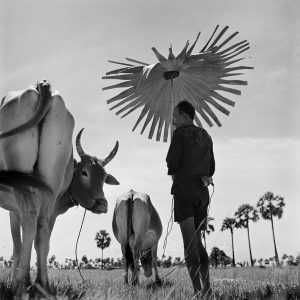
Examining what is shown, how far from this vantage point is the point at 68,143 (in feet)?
16.1

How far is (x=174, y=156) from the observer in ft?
15.5

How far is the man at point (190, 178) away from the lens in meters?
4.60

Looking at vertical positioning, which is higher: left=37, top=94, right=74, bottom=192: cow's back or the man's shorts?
left=37, top=94, right=74, bottom=192: cow's back

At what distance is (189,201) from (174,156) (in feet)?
1.75

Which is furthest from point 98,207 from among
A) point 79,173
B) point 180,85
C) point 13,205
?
point 180,85

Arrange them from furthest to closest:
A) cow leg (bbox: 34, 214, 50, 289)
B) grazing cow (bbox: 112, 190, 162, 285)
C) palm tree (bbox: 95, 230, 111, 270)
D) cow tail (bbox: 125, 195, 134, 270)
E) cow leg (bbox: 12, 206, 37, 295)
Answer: palm tree (bbox: 95, 230, 111, 270), grazing cow (bbox: 112, 190, 162, 285), cow tail (bbox: 125, 195, 134, 270), cow leg (bbox: 34, 214, 50, 289), cow leg (bbox: 12, 206, 37, 295)

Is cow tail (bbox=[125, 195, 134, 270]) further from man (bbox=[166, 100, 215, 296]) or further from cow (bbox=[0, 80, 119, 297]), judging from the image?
man (bbox=[166, 100, 215, 296])

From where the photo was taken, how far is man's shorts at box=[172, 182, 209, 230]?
15.2ft

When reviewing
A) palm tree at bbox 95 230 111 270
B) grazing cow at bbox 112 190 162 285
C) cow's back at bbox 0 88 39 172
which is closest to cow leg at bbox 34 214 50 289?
cow's back at bbox 0 88 39 172

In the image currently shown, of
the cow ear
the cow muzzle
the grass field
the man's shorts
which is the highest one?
the cow ear

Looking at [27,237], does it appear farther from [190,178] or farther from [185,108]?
[185,108]

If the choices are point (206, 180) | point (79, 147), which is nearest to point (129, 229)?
point (79, 147)

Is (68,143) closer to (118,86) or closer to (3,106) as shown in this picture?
(3,106)

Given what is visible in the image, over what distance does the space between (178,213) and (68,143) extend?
1523mm
